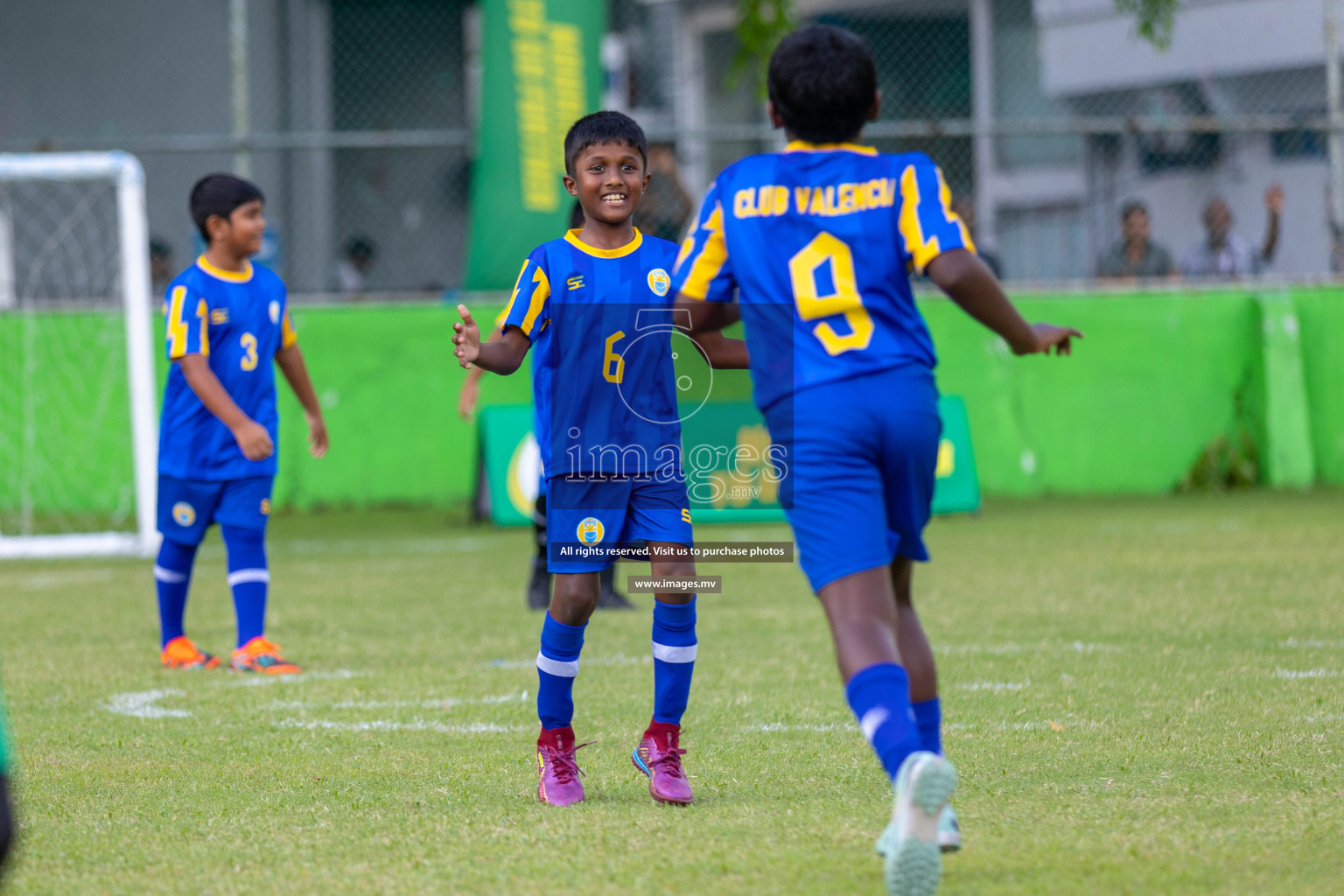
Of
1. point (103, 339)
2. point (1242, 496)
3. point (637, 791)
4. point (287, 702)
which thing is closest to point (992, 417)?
point (1242, 496)

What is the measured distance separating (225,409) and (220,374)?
0.34m

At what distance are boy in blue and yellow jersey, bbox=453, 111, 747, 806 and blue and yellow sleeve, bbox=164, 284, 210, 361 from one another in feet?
7.89

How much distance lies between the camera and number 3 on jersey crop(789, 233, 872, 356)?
3178 mm

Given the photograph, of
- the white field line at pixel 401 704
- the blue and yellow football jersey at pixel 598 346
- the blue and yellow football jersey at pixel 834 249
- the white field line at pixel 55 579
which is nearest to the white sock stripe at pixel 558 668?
the blue and yellow football jersey at pixel 598 346

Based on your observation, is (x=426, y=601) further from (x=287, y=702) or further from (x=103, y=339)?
(x=103, y=339)

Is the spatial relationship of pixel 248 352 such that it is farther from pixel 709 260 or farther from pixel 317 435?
pixel 709 260

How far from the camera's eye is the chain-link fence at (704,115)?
13.3 m

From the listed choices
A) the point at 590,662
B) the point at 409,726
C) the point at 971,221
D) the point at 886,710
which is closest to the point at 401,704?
the point at 409,726

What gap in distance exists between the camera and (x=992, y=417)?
12719 millimetres

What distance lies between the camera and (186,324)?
20.1 feet

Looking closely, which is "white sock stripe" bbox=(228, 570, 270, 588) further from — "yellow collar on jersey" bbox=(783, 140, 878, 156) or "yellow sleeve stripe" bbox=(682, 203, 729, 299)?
"yellow collar on jersey" bbox=(783, 140, 878, 156)

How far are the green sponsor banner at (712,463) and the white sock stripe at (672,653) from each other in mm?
6801

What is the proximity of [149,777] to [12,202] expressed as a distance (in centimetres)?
1286

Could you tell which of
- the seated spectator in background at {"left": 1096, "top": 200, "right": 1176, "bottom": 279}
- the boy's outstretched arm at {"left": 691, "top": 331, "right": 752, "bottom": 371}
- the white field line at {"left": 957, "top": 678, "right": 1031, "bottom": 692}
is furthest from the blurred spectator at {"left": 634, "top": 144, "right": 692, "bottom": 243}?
the boy's outstretched arm at {"left": 691, "top": 331, "right": 752, "bottom": 371}
